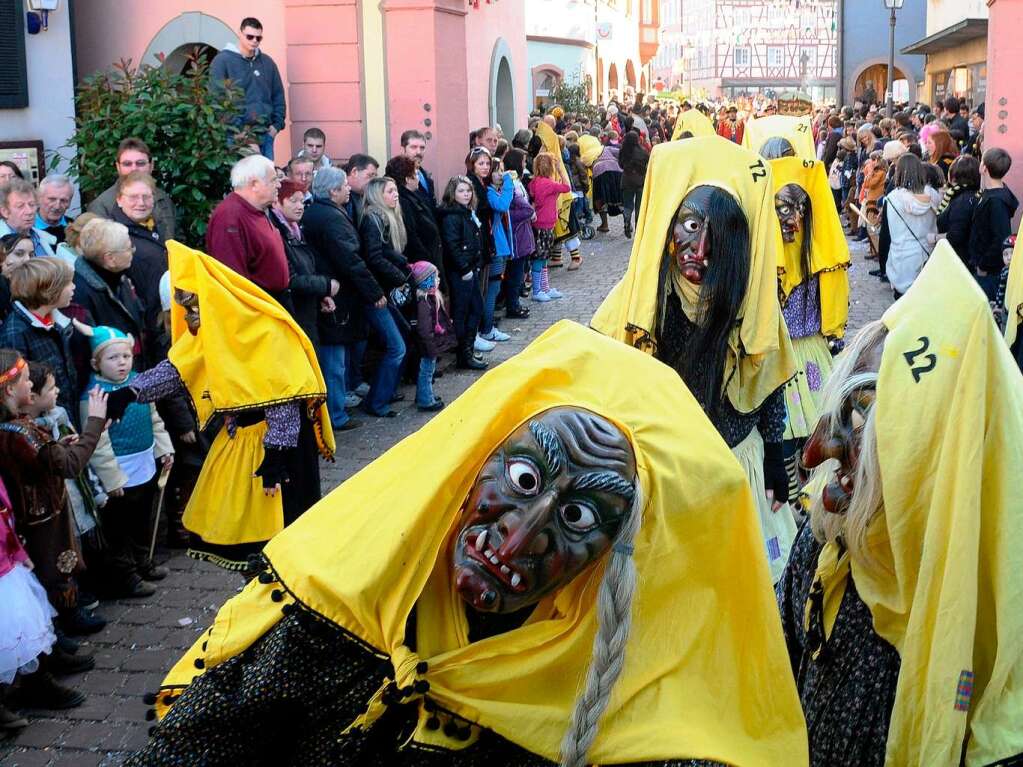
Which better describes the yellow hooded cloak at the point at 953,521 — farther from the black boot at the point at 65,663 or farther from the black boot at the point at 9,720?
the black boot at the point at 65,663

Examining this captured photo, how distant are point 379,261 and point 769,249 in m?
5.14

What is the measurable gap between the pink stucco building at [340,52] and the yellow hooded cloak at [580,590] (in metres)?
10.3

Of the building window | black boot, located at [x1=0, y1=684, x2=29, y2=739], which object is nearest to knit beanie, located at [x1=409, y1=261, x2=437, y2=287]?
black boot, located at [x1=0, y1=684, x2=29, y2=739]

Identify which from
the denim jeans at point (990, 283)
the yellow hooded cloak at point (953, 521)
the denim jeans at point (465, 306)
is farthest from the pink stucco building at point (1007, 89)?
the yellow hooded cloak at point (953, 521)

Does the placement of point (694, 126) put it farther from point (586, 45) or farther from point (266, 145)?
point (586, 45)

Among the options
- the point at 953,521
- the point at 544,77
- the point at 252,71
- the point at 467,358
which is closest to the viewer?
the point at 953,521

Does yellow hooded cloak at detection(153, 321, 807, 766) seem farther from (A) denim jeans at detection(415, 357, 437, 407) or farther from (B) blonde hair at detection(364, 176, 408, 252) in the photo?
(A) denim jeans at detection(415, 357, 437, 407)

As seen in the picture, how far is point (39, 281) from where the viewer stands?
548 centimetres

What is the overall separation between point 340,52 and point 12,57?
3.13 meters

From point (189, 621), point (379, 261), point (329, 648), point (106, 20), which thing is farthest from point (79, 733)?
point (106, 20)

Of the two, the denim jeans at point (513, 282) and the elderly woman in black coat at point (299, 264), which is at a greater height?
the elderly woman in black coat at point (299, 264)

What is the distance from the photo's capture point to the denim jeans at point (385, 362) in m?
9.38

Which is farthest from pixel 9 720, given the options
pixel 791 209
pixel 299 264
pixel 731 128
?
pixel 731 128

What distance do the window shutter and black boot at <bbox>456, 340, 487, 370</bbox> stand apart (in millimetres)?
4142
